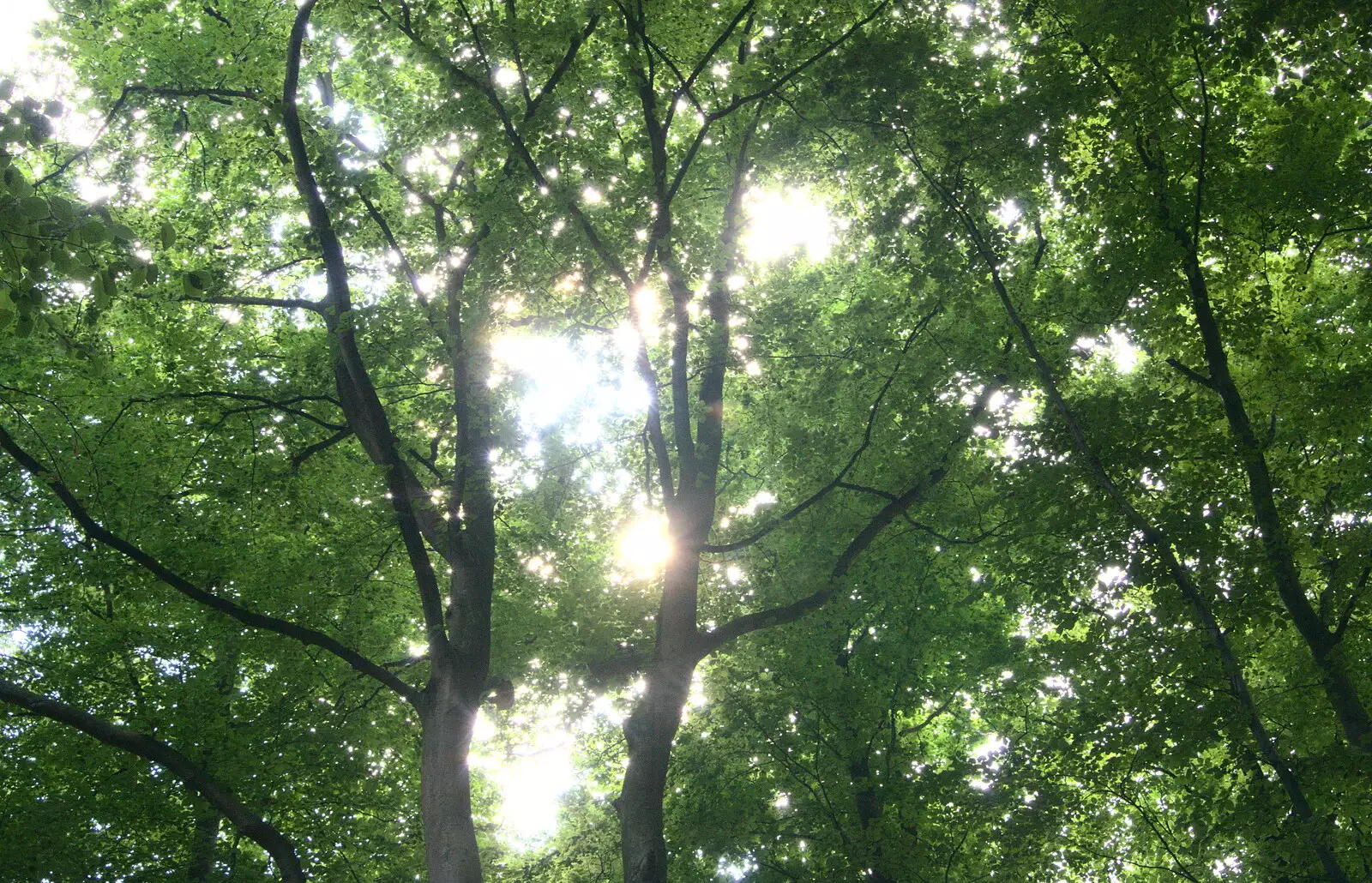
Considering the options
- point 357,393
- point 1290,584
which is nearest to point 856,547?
point 1290,584

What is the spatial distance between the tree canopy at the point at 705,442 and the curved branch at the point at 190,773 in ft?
0.19

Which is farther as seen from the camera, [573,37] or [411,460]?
[411,460]

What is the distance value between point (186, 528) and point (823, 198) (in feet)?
27.5

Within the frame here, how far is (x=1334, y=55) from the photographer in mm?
7410

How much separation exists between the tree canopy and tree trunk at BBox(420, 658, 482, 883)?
4 cm

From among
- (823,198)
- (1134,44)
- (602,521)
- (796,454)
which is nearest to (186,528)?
(602,521)

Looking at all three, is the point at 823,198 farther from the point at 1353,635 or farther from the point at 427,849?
the point at 427,849

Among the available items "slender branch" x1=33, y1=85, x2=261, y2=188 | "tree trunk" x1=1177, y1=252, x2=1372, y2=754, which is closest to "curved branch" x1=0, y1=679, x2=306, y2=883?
"slender branch" x1=33, y1=85, x2=261, y2=188

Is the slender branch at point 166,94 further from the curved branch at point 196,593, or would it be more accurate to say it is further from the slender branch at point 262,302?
the curved branch at point 196,593

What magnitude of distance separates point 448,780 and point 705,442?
4.64m

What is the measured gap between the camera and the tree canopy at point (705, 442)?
779cm

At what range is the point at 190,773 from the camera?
7359mm

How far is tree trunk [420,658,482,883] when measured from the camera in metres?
6.96

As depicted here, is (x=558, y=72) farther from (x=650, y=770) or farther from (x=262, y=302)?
(x=650, y=770)
